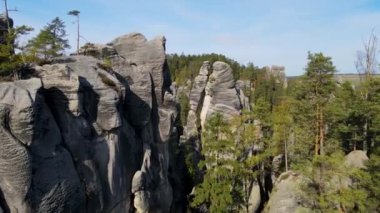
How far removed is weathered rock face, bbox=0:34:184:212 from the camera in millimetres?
14039

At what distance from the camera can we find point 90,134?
59.0 feet

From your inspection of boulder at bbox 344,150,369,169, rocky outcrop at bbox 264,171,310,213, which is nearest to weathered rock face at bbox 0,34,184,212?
rocky outcrop at bbox 264,171,310,213

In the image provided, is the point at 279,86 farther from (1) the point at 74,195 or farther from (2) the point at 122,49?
(1) the point at 74,195

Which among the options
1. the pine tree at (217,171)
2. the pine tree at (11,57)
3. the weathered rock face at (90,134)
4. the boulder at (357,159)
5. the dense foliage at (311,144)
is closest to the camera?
the weathered rock face at (90,134)

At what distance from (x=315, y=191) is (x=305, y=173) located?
3.58 ft

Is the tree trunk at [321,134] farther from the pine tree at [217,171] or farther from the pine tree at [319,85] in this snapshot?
the pine tree at [217,171]

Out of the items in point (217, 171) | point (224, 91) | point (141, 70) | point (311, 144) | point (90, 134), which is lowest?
point (217, 171)

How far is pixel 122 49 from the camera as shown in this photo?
25266 mm

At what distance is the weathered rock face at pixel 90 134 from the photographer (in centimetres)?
1404

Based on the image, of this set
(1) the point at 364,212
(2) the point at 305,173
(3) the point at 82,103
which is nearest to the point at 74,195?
(3) the point at 82,103

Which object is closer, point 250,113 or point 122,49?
point 122,49

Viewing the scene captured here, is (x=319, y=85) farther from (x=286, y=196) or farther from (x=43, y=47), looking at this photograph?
(x=43, y=47)

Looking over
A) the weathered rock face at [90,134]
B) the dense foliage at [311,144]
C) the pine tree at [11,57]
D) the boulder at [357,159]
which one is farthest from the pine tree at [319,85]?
the pine tree at [11,57]

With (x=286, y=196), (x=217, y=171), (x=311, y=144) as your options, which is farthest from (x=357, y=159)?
(x=217, y=171)
